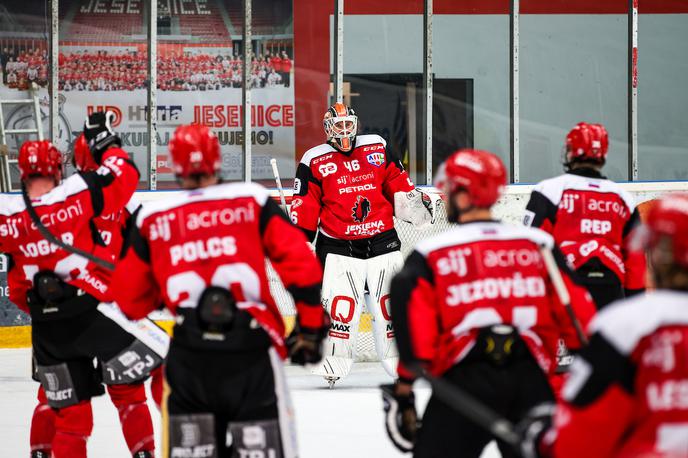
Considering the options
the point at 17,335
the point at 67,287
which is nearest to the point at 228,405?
the point at 67,287

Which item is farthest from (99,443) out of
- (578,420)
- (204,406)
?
(578,420)

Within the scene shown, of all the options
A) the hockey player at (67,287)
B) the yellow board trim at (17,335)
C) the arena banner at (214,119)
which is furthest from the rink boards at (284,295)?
the hockey player at (67,287)

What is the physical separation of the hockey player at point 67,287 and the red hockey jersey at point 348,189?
87.4 inches

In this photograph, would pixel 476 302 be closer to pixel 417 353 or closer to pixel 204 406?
pixel 417 353

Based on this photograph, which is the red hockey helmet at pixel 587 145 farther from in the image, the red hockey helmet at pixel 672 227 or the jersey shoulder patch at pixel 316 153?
the red hockey helmet at pixel 672 227

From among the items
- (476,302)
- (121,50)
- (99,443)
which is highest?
(121,50)

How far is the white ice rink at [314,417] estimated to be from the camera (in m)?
5.36

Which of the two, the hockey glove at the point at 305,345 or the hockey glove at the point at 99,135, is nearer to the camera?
the hockey glove at the point at 305,345

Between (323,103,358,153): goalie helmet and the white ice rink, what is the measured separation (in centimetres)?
135

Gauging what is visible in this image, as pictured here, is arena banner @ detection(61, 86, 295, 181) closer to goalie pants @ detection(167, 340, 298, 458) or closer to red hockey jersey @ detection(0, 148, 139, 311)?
red hockey jersey @ detection(0, 148, 139, 311)

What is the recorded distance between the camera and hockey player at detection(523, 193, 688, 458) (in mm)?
2195

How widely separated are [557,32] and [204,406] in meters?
8.41

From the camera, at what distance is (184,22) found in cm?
1024

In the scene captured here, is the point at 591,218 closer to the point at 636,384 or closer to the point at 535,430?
the point at 535,430
